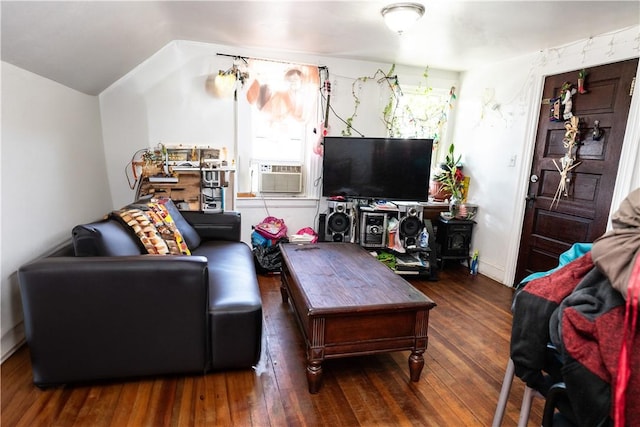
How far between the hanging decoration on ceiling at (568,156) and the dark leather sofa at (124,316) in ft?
9.28

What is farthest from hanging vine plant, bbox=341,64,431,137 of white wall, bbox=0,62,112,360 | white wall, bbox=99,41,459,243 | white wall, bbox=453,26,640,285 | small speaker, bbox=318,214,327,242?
white wall, bbox=0,62,112,360

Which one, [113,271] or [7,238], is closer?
[113,271]

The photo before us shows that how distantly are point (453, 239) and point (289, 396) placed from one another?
2756 mm

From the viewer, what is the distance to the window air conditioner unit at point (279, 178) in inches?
146

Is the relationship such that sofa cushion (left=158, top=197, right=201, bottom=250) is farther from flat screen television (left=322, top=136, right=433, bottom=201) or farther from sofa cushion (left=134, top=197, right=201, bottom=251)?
flat screen television (left=322, top=136, right=433, bottom=201)

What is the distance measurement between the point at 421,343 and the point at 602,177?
2.13m

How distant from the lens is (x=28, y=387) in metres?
1.69

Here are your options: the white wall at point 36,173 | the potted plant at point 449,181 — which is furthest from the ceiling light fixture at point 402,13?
the white wall at point 36,173

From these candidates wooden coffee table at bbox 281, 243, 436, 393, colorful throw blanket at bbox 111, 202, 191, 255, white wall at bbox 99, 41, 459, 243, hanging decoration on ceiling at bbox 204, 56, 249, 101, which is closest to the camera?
wooden coffee table at bbox 281, 243, 436, 393

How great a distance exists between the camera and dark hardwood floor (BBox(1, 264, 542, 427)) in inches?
61.6

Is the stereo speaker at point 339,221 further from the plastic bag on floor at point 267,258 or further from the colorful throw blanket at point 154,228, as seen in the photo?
the colorful throw blanket at point 154,228

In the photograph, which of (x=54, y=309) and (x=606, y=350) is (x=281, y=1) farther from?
(x=606, y=350)

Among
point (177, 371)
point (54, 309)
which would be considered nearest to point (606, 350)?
point (177, 371)

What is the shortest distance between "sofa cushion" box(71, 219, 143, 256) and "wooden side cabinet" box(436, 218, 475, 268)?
3068 mm
